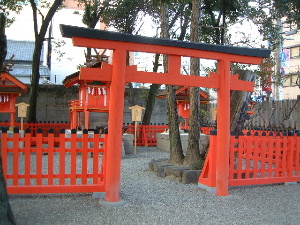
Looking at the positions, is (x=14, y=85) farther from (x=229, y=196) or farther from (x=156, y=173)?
(x=229, y=196)

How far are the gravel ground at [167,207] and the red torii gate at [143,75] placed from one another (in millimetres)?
496

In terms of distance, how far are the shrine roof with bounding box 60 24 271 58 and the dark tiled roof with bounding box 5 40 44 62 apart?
2548cm

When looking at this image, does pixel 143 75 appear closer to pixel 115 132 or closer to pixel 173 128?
pixel 115 132

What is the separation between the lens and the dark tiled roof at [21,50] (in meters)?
30.2

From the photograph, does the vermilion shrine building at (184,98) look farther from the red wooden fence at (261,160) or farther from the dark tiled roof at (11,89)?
the red wooden fence at (261,160)

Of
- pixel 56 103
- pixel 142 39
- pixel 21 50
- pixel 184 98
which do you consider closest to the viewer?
pixel 142 39

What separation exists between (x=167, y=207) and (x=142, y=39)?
2.84 meters

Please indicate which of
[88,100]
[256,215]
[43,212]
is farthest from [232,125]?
[88,100]

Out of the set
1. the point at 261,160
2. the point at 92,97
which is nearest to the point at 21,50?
the point at 92,97

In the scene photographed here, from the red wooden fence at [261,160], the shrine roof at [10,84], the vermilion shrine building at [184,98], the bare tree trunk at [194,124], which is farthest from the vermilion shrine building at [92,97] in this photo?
the red wooden fence at [261,160]

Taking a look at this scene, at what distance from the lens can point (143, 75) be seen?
6.40 meters

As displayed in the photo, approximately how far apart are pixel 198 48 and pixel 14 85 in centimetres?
1073

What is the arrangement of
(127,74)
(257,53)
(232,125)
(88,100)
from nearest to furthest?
(127,74), (257,53), (232,125), (88,100)

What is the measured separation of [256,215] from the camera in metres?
5.82
